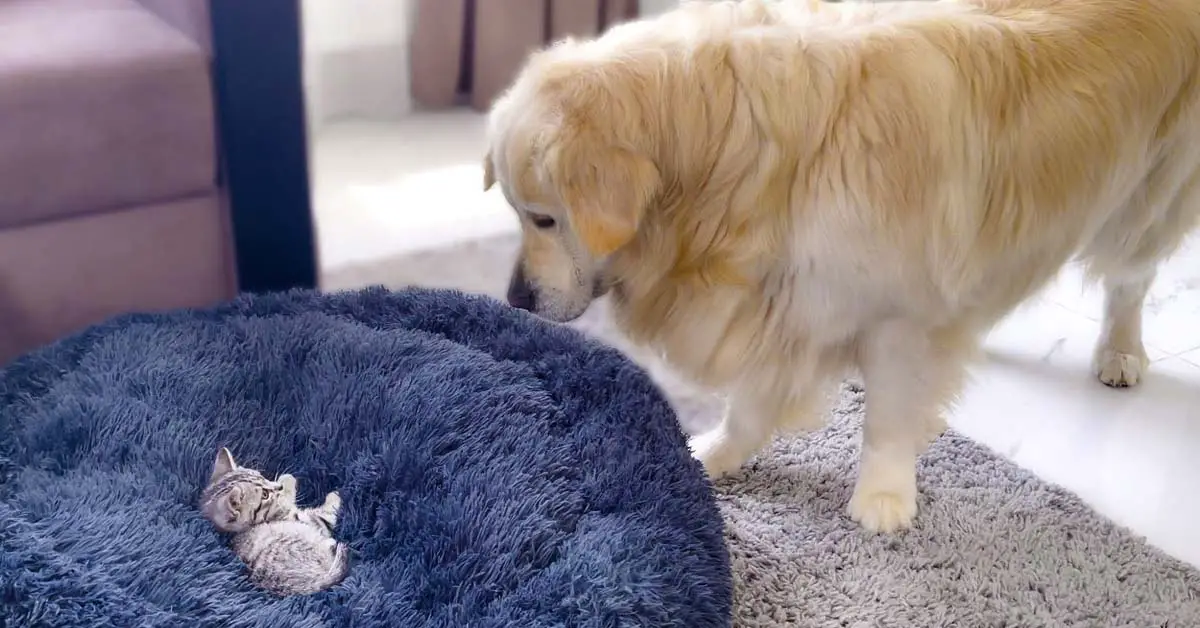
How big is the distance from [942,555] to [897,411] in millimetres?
205

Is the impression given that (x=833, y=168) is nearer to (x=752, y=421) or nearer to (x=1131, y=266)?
(x=752, y=421)

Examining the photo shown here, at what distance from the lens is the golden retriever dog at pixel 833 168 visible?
45.6 inches

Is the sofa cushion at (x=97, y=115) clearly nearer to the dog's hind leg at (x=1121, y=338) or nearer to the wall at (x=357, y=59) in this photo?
the wall at (x=357, y=59)

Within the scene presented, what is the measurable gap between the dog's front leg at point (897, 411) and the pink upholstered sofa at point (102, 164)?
1032 millimetres

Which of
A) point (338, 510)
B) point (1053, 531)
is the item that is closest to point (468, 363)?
point (338, 510)

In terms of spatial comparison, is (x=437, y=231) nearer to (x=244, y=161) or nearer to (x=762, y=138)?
(x=244, y=161)

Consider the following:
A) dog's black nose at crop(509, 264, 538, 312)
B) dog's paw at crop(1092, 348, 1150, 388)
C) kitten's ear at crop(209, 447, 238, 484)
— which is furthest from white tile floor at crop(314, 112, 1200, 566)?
kitten's ear at crop(209, 447, 238, 484)

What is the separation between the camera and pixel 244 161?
1606 millimetres

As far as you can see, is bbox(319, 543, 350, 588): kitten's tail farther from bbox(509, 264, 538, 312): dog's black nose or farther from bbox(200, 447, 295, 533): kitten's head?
bbox(509, 264, 538, 312): dog's black nose

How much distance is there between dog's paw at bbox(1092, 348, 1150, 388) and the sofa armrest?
1558 millimetres

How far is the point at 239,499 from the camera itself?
116 cm

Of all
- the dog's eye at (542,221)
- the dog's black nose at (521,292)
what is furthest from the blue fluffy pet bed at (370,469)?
the dog's eye at (542,221)

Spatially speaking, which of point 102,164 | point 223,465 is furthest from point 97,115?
point 223,465

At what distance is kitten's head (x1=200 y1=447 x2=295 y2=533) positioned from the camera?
1165 mm
